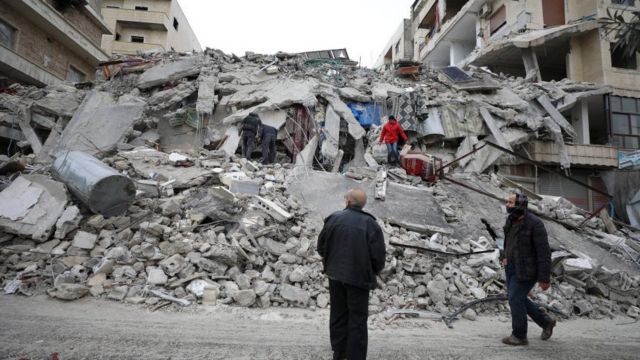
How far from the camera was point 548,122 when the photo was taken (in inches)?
456

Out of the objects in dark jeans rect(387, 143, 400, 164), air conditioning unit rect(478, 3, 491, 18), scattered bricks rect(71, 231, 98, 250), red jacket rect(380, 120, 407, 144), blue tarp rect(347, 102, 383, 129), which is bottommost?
scattered bricks rect(71, 231, 98, 250)

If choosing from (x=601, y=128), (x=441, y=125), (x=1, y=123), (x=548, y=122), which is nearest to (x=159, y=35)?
(x=1, y=123)

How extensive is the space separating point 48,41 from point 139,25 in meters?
15.7

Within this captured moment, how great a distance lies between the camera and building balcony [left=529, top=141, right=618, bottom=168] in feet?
38.7

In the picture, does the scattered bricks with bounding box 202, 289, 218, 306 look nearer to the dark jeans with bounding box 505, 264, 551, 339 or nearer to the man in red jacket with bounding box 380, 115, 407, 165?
the dark jeans with bounding box 505, 264, 551, 339

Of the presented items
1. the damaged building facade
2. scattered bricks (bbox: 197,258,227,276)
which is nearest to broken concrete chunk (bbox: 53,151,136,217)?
scattered bricks (bbox: 197,258,227,276)

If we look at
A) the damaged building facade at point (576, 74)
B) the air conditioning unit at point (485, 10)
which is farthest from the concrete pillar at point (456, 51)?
the air conditioning unit at point (485, 10)

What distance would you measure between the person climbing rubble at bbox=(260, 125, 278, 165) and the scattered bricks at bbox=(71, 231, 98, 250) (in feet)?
15.2

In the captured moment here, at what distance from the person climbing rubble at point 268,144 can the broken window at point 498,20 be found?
55.4ft

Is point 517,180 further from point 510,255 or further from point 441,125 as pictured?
point 510,255

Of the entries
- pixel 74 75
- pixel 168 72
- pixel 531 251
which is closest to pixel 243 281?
pixel 531 251

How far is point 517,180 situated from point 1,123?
16734 mm

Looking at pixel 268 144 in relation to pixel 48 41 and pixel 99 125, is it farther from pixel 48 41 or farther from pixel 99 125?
pixel 48 41

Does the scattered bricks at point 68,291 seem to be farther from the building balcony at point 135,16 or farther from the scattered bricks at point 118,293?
the building balcony at point 135,16
